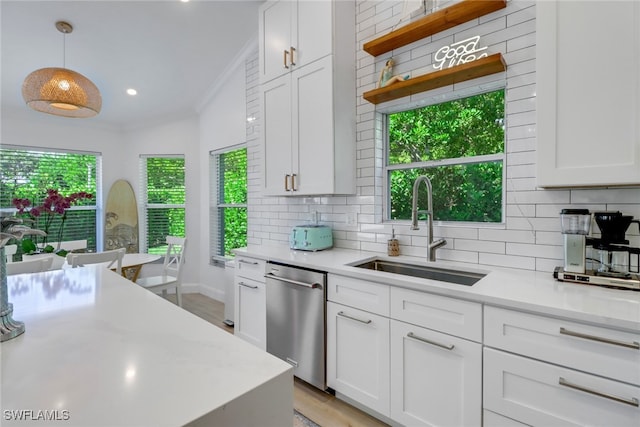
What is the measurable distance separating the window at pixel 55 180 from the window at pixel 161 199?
2.37ft

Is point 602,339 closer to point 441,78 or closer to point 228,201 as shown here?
point 441,78

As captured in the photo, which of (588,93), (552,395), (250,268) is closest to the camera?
(552,395)

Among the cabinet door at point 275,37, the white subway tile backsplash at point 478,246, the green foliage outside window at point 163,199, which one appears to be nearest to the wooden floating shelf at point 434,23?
the cabinet door at point 275,37

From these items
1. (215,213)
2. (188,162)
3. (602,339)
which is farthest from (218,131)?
(602,339)

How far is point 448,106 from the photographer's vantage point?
2.21m

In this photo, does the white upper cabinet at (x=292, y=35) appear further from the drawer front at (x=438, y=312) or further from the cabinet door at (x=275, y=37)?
the drawer front at (x=438, y=312)

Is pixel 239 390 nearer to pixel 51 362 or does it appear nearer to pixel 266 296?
pixel 51 362

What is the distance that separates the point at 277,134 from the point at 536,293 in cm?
215

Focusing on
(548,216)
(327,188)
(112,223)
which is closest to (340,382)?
(327,188)

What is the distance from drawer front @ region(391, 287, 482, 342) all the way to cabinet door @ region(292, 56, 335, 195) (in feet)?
3.30

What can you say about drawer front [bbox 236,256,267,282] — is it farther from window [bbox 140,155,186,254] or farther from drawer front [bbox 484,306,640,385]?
window [bbox 140,155,186,254]

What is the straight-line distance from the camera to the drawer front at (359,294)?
174cm

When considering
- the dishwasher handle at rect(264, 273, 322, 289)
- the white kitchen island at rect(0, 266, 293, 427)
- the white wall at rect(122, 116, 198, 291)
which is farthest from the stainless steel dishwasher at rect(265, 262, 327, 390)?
the white wall at rect(122, 116, 198, 291)

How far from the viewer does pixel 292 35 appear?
257cm
